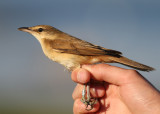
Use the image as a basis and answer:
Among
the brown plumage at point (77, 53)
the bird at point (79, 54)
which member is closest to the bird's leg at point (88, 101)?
Result: the bird at point (79, 54)

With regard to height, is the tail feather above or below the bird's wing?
below

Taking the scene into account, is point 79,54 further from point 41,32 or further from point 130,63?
point 41,32

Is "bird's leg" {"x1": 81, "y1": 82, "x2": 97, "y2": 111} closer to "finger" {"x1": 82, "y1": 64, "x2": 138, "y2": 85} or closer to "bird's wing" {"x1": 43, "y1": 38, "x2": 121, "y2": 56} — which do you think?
"finger" {"x1": 82, "y1": 64, "x2": 138, "y2": 85}

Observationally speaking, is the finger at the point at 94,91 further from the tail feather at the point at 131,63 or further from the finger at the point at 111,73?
the tail feather at the point at 131,63

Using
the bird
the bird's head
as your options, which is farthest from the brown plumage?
the bird's head

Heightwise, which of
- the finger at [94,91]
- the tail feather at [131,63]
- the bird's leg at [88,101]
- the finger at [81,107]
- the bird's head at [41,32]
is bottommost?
the finger at [81,107]
